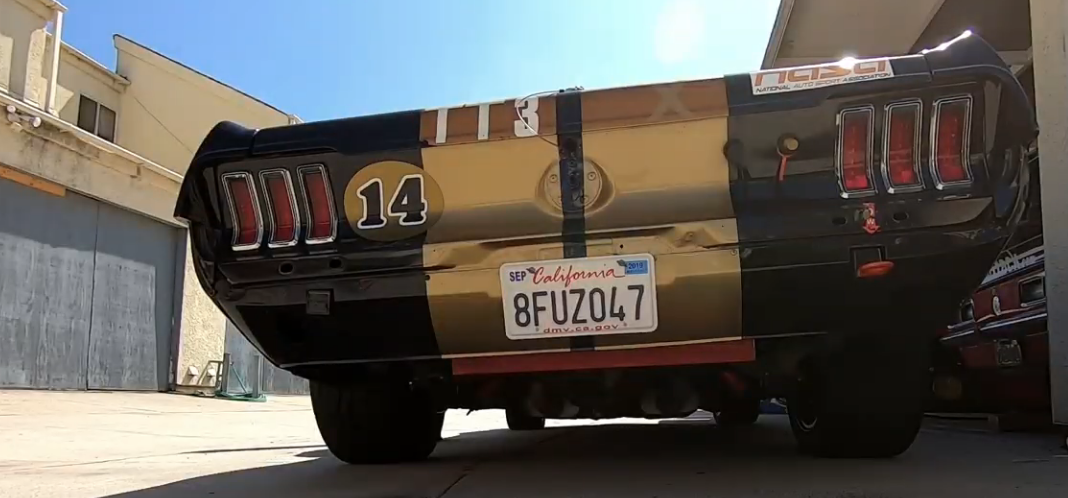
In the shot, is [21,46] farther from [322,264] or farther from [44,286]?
[322,264]

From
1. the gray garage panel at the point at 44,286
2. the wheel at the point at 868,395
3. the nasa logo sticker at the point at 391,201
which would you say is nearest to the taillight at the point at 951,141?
the wheel at the point at 868,395

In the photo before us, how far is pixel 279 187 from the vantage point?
281 centimetres

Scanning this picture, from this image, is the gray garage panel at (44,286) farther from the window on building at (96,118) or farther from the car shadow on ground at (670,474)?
the car shadow on ground at (670,474)

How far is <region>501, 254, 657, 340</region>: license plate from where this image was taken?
2.55m

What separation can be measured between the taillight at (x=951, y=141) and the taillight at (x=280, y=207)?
Result: 1908 mm

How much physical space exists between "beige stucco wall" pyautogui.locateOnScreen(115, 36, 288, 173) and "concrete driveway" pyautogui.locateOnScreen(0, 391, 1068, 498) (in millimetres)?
13381

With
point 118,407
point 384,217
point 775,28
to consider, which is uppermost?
point 775,28

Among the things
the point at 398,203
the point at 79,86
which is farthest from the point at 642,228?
the point at 79,86

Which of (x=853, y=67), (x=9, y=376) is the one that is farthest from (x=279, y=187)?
(x=9, y=376)

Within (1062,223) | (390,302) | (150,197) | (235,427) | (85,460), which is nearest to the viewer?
(390,302)

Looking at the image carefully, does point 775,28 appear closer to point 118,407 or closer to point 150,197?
point 118,407

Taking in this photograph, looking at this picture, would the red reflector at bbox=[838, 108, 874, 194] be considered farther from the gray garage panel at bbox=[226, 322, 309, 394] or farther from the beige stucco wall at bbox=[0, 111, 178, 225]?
the gray garage panel at bbox=[226, 322, 309, 394]

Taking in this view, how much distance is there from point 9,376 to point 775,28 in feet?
30.5

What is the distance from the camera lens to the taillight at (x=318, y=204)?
277 centimetres
